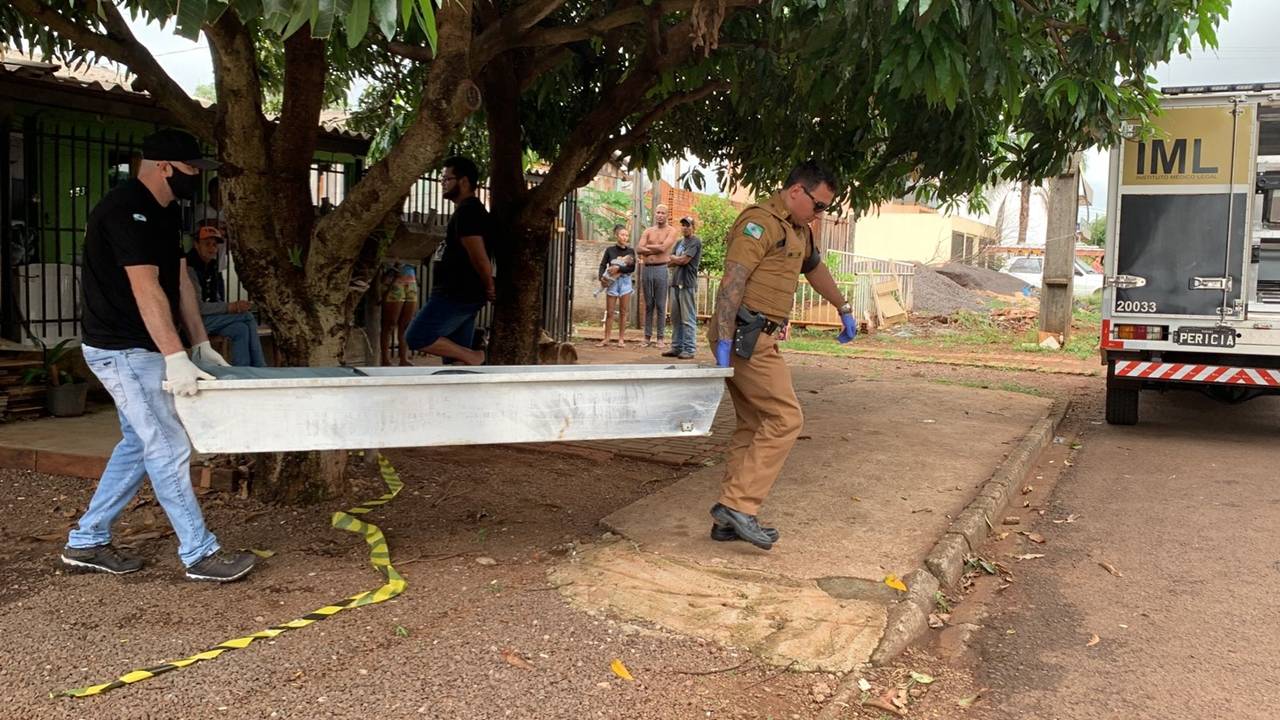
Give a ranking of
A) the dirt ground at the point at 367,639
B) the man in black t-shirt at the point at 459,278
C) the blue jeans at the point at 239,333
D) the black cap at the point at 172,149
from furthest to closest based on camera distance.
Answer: the blue jeans at the point at 239,333
the man in black t-shirt at the point at 459,278
the black cap at the point at 172,149
the dirt ground at the point at 367,639

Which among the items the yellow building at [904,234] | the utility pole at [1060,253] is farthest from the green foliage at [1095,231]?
the utility pole at [1060,253]

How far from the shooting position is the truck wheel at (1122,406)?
30.6 ft

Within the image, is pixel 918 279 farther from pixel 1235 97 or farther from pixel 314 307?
pixel 314 307

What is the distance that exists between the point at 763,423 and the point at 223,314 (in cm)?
→ 412

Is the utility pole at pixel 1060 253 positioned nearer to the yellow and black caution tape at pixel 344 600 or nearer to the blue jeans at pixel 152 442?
the yellow and black caution tape at pixel 344 600

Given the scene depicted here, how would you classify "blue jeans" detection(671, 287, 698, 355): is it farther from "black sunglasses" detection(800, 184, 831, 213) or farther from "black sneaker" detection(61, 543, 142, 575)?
"black sneaker" detection(61, 543, 142, 575)

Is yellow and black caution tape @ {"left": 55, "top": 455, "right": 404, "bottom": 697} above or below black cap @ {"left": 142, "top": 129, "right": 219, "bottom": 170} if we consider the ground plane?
below

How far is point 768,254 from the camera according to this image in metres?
4.82

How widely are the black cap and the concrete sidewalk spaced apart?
7.48 feet

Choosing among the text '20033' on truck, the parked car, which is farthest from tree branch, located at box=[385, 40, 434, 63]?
the parked car

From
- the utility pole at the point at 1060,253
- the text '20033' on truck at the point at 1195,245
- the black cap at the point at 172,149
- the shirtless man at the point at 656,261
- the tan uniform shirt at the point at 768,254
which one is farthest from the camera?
the utility pole at the point at 1060,253

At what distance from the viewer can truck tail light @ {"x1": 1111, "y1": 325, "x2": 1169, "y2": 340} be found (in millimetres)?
8719

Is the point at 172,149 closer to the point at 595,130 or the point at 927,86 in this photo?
the point at 927,86

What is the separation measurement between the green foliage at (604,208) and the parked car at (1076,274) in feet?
36.6
